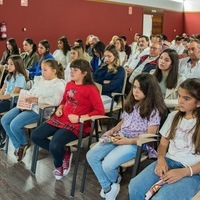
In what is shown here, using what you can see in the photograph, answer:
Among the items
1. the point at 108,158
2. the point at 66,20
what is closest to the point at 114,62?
the point at 108,158

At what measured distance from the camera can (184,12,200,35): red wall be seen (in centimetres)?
1183

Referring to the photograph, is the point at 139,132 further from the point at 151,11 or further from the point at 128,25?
the point at 151,11

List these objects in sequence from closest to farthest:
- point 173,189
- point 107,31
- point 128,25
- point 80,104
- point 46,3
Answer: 1. point 173,189
2. point 80,104
3. point 46,3
4. point 107,31
5. point 128,25

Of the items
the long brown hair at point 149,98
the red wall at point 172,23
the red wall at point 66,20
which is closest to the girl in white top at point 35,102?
the long brown hair at point 149,98

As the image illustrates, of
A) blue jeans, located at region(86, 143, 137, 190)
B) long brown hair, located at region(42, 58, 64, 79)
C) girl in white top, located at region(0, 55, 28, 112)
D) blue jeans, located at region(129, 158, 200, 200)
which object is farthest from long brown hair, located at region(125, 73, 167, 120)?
girl in white top, located at region(0, 55, 28, 112)

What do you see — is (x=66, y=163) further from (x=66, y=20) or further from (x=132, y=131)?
(x=66, y=20)

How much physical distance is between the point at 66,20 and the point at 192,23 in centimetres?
600

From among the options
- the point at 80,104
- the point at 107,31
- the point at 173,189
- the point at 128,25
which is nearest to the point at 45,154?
the point at 80,104

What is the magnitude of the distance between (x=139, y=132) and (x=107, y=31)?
7484 millimetres

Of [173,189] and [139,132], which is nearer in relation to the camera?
[173,189]

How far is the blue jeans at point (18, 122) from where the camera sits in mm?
2921

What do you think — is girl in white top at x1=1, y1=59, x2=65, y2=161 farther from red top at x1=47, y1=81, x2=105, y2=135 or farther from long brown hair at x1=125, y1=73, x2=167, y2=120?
long brown hair at x1=125, y1=73, x2=167, y2=120

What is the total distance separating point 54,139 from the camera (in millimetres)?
2484

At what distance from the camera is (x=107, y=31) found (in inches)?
368
